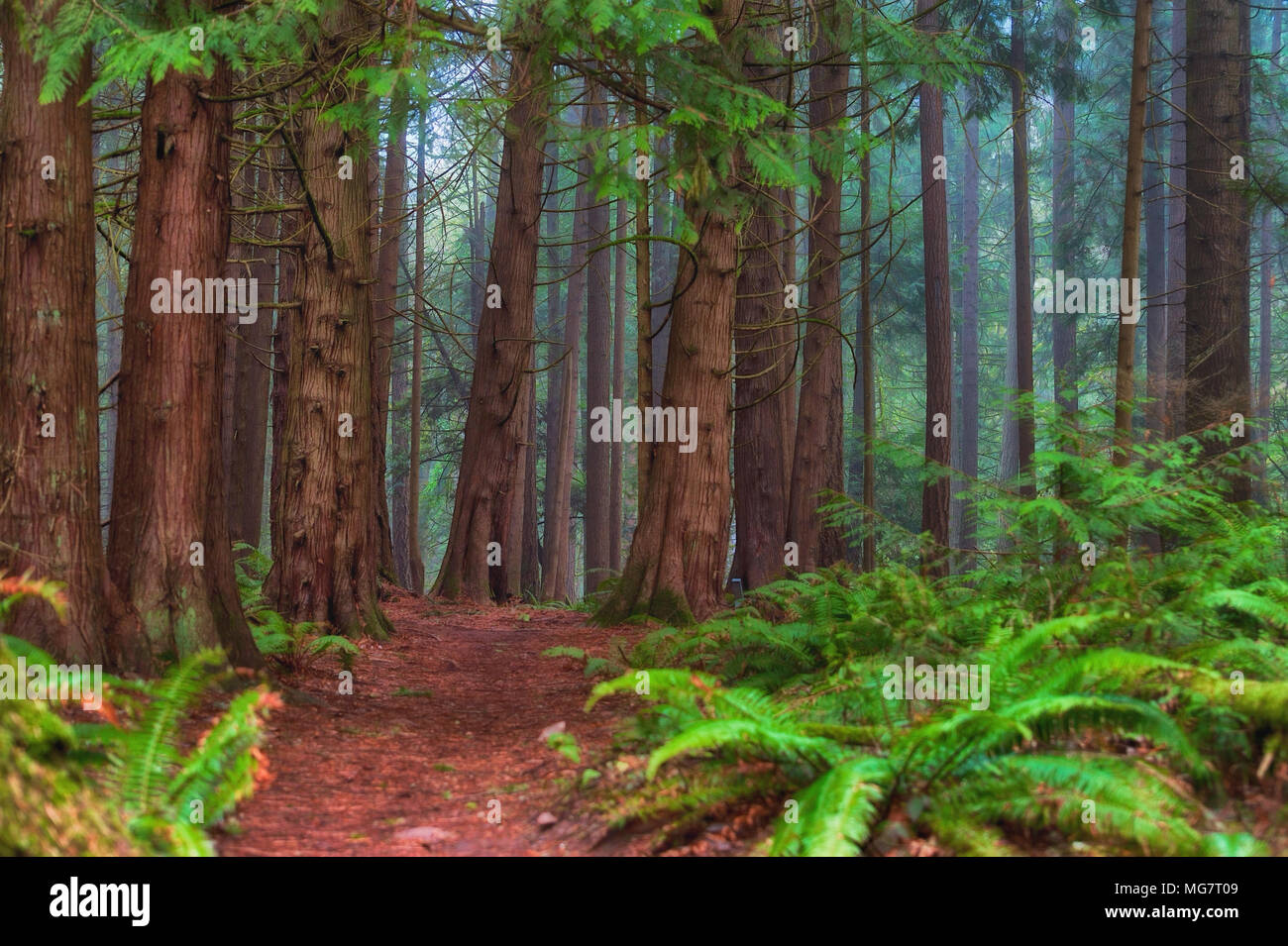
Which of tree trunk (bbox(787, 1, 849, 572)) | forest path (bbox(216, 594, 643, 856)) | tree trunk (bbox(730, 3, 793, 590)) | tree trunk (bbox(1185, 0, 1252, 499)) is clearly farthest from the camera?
tree trunk (bbox(787, 1, 849, 572))

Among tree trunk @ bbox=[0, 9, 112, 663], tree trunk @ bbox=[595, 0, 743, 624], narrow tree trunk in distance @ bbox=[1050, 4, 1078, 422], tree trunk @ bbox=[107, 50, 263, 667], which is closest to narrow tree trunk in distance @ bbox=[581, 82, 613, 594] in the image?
narrow tree trunk in distance @ bbox=[1050, 4, 1078, 422]

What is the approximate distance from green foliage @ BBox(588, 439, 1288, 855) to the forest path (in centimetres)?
67

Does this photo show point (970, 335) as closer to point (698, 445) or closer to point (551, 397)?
point (551, 397)

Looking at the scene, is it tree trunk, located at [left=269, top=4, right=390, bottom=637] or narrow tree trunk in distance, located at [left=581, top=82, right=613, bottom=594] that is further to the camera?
narrow tree trunk in distance, located at [left=581, top=82, right=613, bottom=594]

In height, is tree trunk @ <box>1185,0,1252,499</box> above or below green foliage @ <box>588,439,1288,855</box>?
above

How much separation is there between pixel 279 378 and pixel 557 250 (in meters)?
16.3

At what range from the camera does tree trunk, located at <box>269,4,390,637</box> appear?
9203 mm

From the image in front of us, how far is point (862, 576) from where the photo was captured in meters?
7.59

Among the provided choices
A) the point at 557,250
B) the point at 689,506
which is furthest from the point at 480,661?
the point at 557,250

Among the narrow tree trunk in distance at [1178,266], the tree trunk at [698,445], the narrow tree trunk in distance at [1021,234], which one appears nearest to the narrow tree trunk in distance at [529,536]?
the narrow tree trunk in distance at [1021,234]

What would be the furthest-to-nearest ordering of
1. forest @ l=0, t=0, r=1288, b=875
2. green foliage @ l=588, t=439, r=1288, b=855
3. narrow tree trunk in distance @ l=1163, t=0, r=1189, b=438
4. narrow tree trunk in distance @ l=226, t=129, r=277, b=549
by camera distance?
narrow tree trunk in distance @ l=226, t=129, r=277, b=549 → narrow tree trunk in distance @ l=1163, t=0, r=1189, b=438 → forest @ l=0, t=0, r=1288, b=875 → green foliage @ l=588, t=439, r=1288, b=855

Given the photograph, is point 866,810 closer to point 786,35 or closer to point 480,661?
point 480,661

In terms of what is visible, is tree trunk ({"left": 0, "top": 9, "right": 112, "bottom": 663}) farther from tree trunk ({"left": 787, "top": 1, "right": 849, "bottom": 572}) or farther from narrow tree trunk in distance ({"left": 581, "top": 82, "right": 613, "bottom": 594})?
narrow tree trunk in distance ({"left": 581, "top": 82, "right": 613, "bottom": 594})

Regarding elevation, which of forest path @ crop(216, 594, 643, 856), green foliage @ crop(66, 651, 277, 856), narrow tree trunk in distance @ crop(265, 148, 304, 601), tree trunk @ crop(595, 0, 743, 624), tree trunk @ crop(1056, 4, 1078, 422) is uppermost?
tree trunk @ crop(1056, 4, 1078, 422)
